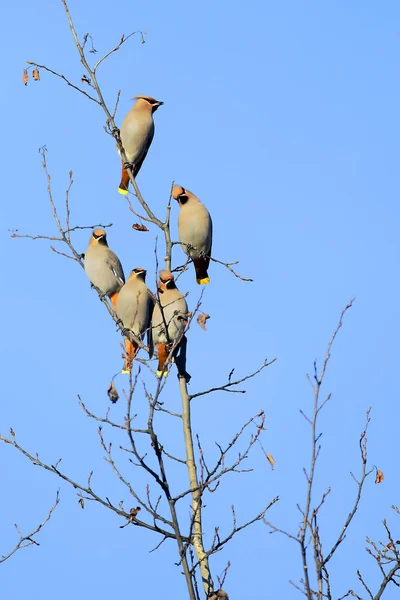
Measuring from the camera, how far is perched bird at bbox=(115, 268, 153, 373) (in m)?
6.23

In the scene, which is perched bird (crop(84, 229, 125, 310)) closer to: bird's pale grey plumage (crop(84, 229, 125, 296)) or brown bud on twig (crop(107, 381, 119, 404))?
bird's pale grey plumage (crop(84, 229, 125, 296))

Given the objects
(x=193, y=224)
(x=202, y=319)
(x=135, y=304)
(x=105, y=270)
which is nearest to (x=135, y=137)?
→ (x=193, y=224)

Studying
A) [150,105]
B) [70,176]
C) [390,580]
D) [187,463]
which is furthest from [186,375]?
[150,105]

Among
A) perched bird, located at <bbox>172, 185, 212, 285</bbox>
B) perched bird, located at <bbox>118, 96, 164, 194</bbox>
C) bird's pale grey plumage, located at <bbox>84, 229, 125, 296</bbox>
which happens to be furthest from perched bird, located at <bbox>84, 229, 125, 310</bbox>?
perched bird, located at <bbox>118, 96, 164, 194</bbox>

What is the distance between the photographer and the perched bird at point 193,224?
286 inches

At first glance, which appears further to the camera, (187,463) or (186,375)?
(186,375)

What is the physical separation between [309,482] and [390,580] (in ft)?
2.86

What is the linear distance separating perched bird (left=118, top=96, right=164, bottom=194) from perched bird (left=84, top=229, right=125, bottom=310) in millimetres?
672

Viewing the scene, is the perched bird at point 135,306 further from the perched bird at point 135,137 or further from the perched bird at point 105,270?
the perched bird at point 135,137

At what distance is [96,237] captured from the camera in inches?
283

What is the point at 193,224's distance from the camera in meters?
7.26

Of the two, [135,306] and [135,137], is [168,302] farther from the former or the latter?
[135,137]

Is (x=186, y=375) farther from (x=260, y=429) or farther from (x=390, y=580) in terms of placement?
(x=390, y=580)

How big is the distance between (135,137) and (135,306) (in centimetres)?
173
